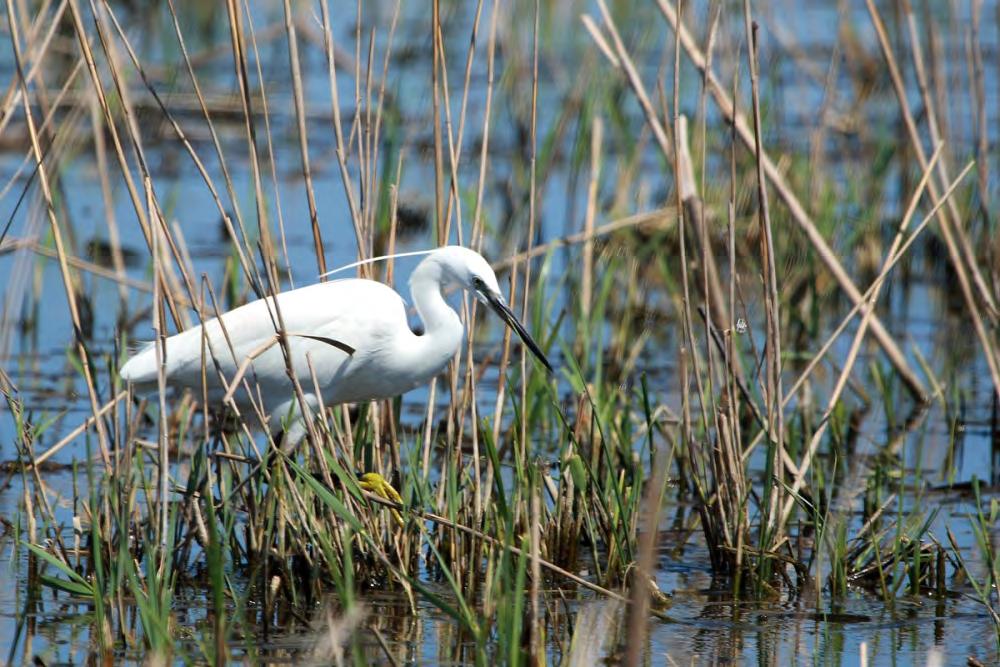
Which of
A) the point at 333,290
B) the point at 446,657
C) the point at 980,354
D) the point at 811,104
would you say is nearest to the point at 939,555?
the point at 446,657

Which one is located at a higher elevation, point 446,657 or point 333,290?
point 333,290

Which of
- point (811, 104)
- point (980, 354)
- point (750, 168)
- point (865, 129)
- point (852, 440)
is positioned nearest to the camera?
point (852, 440)

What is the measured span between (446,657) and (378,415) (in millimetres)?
940

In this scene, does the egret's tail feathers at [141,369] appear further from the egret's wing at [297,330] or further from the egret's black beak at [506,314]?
the egret's black beak at [506,314]

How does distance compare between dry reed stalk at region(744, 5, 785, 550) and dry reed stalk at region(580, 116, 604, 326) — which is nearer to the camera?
dry reed stalk at region(744, 5, 785, 550)

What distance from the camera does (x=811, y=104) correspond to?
10547 millimetres

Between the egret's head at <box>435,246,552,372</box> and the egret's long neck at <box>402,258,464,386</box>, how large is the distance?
3.8 inches

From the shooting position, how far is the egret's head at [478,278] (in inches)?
142

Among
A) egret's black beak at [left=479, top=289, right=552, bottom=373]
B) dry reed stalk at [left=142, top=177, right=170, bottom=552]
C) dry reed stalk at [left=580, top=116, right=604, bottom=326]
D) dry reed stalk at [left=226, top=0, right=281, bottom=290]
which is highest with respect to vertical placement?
dry reed stalk at [left=580, top=116, right=604, bottom=326]

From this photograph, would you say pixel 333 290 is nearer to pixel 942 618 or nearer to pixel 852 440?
pixel 942 618

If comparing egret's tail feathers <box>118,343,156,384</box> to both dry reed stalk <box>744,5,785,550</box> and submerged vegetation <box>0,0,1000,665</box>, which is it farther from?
dry reed stalk <box>744,5,785,550</box>

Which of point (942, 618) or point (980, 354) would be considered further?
point (980, 354)

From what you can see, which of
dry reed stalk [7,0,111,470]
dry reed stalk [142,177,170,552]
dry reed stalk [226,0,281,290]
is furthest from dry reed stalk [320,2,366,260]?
dry reed stalk [7,0,111,470]

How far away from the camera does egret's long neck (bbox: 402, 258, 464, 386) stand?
12.3ft
